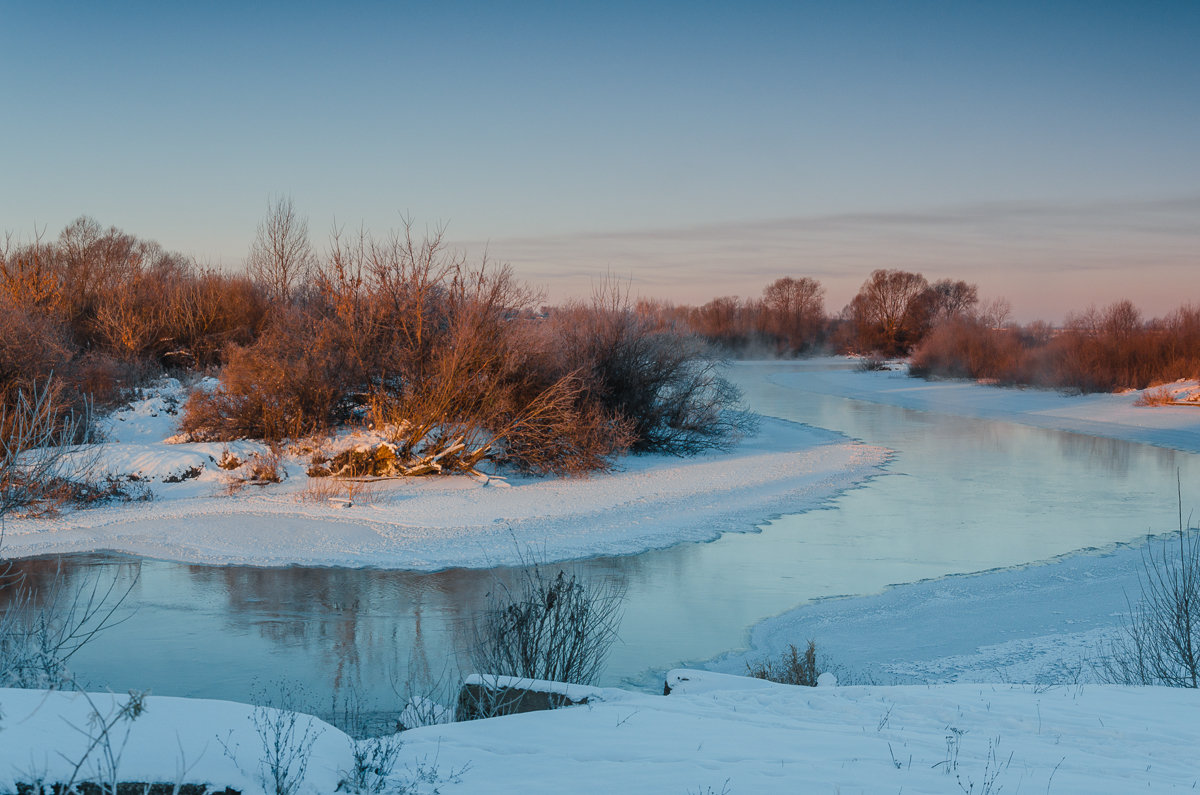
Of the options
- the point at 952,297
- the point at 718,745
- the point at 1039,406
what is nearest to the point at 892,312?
the point at 952,297

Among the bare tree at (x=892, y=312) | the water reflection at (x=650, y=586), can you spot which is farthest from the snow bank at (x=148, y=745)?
the bare tree at (x=892, y=312)

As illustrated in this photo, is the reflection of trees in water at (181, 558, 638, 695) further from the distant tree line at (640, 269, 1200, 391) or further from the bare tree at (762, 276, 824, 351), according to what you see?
the bare tree at (762, 276, 824, 351)

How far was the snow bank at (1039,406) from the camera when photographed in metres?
27.3

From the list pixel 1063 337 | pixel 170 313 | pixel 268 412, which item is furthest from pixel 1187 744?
pixel 1063 337

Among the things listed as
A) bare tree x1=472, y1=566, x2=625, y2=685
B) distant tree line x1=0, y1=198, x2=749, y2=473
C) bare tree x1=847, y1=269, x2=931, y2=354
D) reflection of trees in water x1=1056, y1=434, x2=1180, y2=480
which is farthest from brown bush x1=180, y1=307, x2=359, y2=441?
bare tree x1=847, y1=269, x2=931, y2=354

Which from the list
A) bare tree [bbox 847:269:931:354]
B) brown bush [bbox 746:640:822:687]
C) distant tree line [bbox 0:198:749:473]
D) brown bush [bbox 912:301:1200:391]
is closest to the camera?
brown bush [bbox 746:640:822:687]

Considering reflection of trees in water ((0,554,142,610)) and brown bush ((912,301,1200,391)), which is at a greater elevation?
brown bush ((912,301,1200,391))

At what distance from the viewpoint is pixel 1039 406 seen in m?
35.8

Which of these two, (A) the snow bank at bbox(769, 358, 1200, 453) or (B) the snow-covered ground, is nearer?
(B) the snow-covered ground

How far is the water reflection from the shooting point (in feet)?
27.8

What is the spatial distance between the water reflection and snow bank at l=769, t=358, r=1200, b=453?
28.4ft

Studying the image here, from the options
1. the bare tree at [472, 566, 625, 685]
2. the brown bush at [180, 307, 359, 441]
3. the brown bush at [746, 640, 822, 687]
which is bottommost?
the brown bush at [746, 640, 822, 687]

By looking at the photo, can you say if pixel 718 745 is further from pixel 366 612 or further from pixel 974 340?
pixel 974 340

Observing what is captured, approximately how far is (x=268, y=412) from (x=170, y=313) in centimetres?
1282
